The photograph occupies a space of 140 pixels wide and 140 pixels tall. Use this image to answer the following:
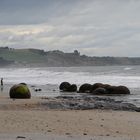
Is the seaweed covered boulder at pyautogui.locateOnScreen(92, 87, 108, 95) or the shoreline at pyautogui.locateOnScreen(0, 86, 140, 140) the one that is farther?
the seaweed covered boulder at pyautogui.locateOnScreen(92, 87, 108, 95)

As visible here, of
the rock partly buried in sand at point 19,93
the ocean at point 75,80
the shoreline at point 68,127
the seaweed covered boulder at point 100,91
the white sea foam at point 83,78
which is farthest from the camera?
the white sea foam at point 83,78

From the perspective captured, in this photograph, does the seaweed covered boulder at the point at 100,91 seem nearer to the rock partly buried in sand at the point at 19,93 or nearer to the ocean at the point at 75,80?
the ocean at the point at 75,80

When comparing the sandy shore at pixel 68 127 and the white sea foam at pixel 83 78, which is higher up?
the white sea foam at pixel 83 78

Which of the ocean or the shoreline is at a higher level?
the ocean

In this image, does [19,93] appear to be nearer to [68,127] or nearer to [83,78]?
[68,127]

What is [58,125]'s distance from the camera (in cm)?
1441

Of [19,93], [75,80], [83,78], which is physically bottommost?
[19,93]

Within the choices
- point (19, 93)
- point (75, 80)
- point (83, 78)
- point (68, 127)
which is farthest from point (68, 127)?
point (83, 78)

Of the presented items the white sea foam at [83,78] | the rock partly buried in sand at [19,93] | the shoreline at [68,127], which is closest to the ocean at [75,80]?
the white sea foam at [83,78]

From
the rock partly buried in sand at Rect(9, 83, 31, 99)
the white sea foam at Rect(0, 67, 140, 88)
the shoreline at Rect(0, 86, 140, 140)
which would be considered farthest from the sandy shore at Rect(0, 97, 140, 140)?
the white sea foam at Rect(0, 67, 140, 88)

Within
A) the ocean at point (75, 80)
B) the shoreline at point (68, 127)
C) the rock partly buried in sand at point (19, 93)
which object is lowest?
the shoreline at point (68, 127)

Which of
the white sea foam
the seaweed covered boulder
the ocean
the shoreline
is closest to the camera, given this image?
the shoreline

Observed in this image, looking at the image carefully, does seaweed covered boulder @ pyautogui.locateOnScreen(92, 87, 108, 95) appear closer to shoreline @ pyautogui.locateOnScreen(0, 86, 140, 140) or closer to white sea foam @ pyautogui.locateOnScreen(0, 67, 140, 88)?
white sea foam @ pyautogui.locateOnScreen(0, 67, 140, 88)

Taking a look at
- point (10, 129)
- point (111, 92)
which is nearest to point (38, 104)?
point (10, 129)
